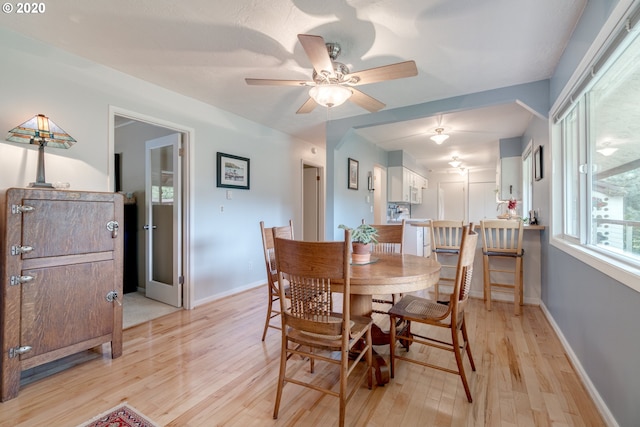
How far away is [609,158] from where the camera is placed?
5.44ft

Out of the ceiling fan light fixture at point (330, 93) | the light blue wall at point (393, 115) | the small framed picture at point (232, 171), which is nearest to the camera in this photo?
the ceiling fan light fixture at point (330, 93)

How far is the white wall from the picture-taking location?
2.04 metres

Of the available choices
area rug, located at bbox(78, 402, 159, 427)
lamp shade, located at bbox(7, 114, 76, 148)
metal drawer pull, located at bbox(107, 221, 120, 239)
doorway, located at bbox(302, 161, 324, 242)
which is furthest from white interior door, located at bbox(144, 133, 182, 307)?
doorway, located at bbox(302, 161, 324, 242)

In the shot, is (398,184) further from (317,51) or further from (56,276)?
(56,276)

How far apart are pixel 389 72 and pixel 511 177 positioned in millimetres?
4547

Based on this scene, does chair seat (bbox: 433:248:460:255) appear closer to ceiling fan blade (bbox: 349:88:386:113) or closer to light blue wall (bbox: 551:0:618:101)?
light blue wall (bbox: 551:0:618:101)

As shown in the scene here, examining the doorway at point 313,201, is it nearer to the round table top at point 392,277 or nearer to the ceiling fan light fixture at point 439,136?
the ceiling fan light fixture at point 439,136

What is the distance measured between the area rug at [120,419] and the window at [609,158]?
→ 248 centimetres

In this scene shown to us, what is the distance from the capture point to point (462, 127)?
4.39 meters

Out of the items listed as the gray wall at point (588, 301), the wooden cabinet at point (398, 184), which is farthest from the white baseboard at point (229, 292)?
the wooden cabinet at point (398, 184)

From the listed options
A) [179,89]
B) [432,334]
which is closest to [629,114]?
[432,334]

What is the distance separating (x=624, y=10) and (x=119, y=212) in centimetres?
314

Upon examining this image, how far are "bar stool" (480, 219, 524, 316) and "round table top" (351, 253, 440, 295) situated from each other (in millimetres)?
1638

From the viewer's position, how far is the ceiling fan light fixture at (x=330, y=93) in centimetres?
202
